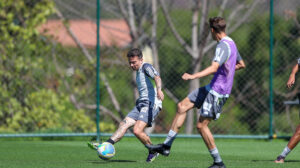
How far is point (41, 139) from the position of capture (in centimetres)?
1212

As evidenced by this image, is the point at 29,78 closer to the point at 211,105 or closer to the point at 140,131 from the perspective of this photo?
the point at 140,131

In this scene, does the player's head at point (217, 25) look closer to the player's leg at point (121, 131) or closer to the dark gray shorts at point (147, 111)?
the dark gray shorts at point (147, 111)

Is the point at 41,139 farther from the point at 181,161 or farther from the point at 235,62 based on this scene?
the point at 235,62

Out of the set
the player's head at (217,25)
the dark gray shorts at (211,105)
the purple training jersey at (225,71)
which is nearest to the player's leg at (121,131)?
the dark gray shorts at (211,105)

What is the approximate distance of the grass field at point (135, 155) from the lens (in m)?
7.97

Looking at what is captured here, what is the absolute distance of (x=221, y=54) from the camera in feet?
23.8

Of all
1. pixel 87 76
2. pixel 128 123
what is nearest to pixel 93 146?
pixel 128 123

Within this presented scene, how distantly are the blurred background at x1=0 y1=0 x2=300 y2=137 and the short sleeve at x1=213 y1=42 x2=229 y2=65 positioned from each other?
17.6 feet

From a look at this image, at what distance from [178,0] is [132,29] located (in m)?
1.17

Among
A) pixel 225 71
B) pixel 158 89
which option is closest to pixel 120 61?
pixel 158 89

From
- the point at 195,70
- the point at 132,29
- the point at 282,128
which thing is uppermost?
the point at 132,29

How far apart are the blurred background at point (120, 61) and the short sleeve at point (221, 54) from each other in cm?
537

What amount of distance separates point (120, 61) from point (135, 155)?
14.0 ft

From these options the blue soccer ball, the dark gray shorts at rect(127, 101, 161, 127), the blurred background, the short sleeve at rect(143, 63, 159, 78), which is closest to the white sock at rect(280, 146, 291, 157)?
the dark gray shorts at rect(127, 101, 161, 127)
